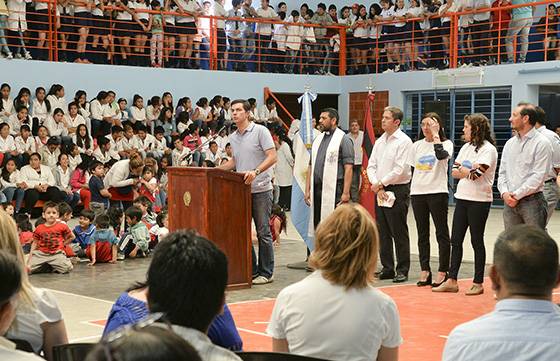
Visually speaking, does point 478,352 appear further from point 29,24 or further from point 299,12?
point 299,12

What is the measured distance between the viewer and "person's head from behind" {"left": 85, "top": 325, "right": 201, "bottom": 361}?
161 centimetres

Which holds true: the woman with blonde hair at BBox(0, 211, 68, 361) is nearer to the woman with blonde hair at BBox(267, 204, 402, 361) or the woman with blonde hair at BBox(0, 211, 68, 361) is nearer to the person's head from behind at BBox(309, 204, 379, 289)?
the woman with blonde hair at BBox(267, 204, 402, 361)

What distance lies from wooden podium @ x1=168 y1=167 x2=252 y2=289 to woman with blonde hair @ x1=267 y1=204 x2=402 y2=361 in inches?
189

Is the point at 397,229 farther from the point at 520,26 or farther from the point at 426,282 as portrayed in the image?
the point at 520,26

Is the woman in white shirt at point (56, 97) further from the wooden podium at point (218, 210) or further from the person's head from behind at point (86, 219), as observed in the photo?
the wooden podium at point (218, 210)

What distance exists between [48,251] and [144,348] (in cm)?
855

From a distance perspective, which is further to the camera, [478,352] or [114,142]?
[114,142]

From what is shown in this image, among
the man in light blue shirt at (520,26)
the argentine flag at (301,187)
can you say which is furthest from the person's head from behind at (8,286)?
the man in light blue shirt at (520,26)

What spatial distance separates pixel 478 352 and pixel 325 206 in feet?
22.2

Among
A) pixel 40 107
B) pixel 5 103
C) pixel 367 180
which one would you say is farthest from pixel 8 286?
pixel 40 107

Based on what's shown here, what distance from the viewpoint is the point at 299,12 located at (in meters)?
23.8

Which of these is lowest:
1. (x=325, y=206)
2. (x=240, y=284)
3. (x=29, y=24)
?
(x=240, y=284)

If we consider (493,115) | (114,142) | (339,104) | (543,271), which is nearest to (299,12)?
(339,104)

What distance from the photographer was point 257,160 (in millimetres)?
9031
